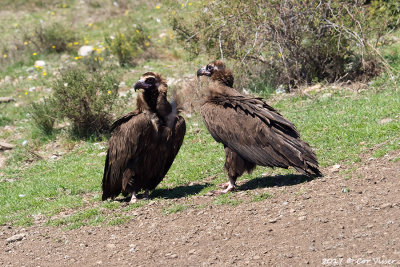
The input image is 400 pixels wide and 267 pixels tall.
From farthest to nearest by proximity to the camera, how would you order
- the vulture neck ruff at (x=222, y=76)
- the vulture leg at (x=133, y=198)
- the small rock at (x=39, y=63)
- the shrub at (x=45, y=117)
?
the small rock at (x=39, y=63) < the shrub at (x=45, y=117) < the vulture neck ruff at (x=222, y=76) < the vulture leg at (x=133, y=198)

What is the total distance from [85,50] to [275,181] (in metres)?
12.9

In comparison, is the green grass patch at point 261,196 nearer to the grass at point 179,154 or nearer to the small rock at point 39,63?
the grass at point 179,154

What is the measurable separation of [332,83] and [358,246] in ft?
28.3

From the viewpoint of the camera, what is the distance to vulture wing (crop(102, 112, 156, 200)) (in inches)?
319

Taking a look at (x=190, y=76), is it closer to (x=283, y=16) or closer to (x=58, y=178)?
(x=283, y=16)

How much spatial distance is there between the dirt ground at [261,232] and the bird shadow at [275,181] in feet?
0.08

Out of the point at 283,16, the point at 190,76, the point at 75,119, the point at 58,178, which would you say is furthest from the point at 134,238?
the point at 190,76

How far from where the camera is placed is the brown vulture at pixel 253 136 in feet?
25.1

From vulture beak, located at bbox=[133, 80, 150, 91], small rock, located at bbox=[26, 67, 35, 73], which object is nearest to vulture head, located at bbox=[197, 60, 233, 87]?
vulture beak, located at bbox=[133, 80, 150, 91]

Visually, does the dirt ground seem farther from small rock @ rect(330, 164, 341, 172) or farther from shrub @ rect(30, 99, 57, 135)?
shrub @ rect(30, 99, 57, 135)

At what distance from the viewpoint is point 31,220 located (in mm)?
8289

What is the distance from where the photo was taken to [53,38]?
20.3 metres

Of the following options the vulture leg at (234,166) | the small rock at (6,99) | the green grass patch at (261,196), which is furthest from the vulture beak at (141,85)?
the small rock at (6,99)

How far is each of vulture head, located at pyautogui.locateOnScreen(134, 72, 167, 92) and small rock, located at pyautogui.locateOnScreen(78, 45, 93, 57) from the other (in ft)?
37.6
